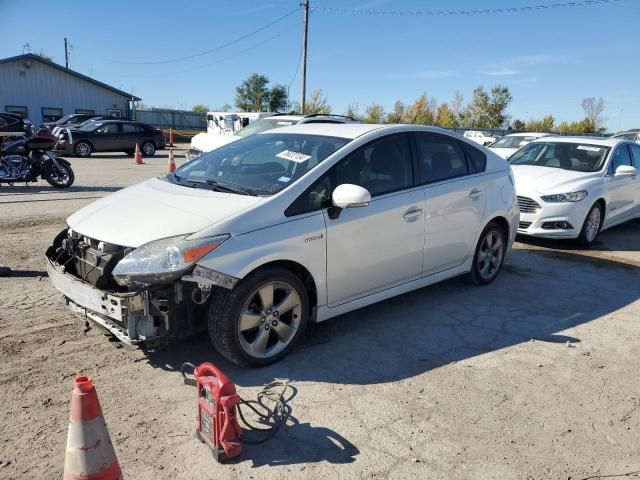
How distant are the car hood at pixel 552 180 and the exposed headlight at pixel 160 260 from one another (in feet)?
19.3

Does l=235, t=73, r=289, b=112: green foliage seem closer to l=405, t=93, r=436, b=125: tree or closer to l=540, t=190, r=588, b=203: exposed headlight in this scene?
l=405, t=93, r=436, b=125: tree

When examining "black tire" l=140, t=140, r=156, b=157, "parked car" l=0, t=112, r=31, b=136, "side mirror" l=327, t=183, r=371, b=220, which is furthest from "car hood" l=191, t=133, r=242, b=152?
"side mirror" l=327, t=183, r=371, b=220

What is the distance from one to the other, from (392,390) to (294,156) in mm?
1972

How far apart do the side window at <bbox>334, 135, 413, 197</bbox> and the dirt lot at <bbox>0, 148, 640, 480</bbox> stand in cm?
123

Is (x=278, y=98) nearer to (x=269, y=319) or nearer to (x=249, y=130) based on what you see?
(x=249, y=130)

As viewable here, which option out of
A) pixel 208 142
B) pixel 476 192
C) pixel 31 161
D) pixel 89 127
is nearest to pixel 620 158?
pixel 476 192

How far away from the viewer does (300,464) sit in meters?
2.67

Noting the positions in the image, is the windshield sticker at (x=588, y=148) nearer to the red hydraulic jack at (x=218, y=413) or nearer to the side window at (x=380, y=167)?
the side window at (x=380, y=167)

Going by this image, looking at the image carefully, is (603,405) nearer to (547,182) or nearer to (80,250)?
(80,250)

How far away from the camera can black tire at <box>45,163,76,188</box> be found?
440 inches

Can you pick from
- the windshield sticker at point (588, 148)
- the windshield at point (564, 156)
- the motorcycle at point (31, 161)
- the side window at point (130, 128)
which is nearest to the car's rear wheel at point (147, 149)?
the side window at point (130, 128)

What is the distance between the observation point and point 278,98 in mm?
60969

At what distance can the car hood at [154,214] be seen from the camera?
3311 mm

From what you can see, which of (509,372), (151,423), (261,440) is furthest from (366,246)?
(151,423)
